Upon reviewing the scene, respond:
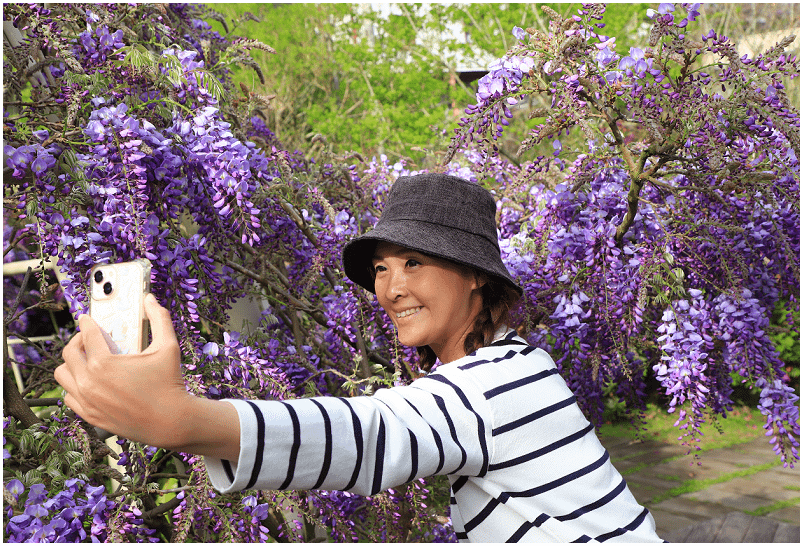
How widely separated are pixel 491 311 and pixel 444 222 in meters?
0.29

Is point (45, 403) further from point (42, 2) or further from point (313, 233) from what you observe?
Answer: point (42, 2)

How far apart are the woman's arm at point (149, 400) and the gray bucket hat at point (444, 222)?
70 cm

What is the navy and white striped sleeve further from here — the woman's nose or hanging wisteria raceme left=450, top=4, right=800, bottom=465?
hanging wisteria raceme left=450, top=4, right=800, bottom=465

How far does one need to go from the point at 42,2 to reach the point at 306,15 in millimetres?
11375

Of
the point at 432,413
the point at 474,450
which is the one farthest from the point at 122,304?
the point at 474,450

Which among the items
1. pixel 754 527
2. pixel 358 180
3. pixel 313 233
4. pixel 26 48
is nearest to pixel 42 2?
pixel 26 48

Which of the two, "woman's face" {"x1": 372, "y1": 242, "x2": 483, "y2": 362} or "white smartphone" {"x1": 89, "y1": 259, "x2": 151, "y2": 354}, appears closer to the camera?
"white smartphone" {"x1": 89, "y1": 259, "x2": 151, "y2": 354}

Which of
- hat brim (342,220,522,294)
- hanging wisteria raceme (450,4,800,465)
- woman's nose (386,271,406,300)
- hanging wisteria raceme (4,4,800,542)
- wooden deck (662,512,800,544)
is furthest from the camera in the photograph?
wooden deck (662,512,800,544)

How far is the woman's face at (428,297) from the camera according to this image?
1.58 metres

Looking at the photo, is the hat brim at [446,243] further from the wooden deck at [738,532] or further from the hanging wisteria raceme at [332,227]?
the wooden deck at [738,532]

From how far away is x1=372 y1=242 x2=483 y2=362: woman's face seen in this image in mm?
1585

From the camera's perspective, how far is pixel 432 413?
1.13 m

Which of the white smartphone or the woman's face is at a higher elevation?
the white smartphone

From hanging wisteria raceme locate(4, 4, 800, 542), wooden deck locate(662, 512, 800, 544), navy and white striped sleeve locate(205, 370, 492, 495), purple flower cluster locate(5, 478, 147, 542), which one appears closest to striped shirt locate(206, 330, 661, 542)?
navy and white striped sleeve locate(205, 370, 492, 495)
